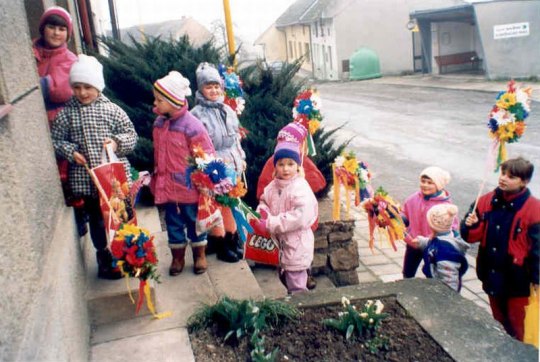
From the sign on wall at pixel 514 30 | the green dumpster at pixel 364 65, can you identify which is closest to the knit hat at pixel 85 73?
the sign on wall at pixel 514 30

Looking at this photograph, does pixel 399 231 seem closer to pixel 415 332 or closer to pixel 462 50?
pixel 415 332

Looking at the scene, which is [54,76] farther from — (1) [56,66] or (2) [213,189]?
(2) [213,189]

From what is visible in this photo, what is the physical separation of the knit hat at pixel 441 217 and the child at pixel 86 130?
7.14ft

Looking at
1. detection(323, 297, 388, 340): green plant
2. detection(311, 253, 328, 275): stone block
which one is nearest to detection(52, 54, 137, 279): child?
detection(323, 297, 388, 340): green plant

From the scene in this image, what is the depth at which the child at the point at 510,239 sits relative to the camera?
11.7 ft

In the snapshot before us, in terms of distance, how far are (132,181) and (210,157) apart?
2.10 ft

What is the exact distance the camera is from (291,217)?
3834 millimetres

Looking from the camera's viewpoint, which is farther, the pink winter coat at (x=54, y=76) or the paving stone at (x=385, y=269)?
the paving stone at (x=385, y=269)

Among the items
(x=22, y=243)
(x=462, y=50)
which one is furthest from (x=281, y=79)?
(x=462, y=50)

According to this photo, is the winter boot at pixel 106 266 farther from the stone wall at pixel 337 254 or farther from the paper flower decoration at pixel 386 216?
the stone wall at pixel 337 254

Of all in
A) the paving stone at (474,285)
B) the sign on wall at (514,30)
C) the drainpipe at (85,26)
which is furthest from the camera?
the sign on wall at (514,30)

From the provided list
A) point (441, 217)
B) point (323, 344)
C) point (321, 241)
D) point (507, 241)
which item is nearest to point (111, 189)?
point (323, 344)

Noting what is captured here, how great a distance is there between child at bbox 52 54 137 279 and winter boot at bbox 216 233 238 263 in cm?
109

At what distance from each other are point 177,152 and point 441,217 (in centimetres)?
195
